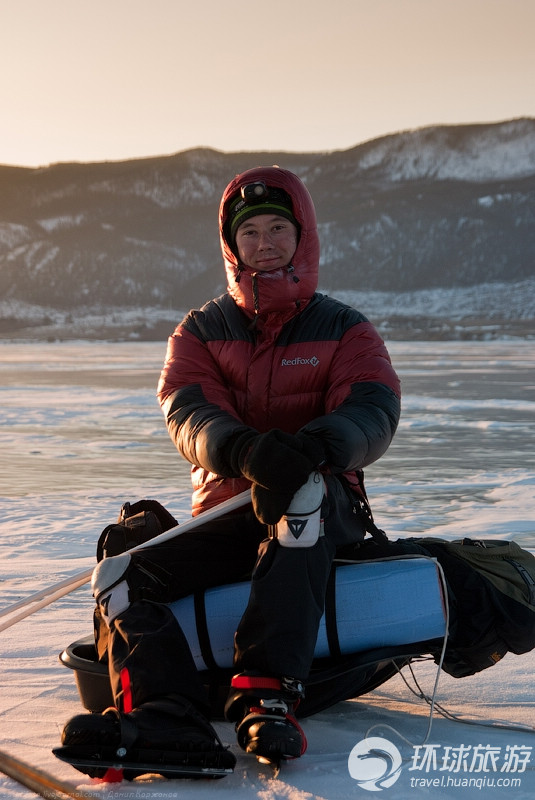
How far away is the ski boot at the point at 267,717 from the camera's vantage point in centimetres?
192

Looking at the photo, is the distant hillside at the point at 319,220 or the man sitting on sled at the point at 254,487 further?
the distant hillside at the point at 319,220

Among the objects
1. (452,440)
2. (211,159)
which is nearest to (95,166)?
(211,159)

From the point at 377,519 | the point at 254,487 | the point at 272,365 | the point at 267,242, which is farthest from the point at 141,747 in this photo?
the point at 377,519

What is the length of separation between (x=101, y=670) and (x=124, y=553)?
271mm

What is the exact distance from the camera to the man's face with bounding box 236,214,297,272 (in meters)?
2.61

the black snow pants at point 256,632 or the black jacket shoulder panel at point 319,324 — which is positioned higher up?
the black jacket shoulder panel at point 319,324

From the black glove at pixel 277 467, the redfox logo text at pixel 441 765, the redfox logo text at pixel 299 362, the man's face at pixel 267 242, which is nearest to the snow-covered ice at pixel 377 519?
the redfox logo text at pixel 441 765

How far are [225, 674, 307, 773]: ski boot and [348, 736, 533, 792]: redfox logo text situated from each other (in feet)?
0.47

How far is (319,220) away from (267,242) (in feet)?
496

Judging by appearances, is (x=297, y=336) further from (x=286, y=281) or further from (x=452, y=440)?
(x=452, y=440)

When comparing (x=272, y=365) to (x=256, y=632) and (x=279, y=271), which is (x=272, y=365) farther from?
(x=256, y=632)

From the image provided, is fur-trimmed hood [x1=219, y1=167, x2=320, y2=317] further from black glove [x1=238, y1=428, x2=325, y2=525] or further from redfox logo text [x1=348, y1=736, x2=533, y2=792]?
redfox logo text [x1=348, y1=736, x2=533, y2=792]

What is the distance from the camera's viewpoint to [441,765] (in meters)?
2.00

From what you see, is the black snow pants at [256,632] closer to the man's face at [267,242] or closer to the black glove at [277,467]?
the black glove at [277,467]
